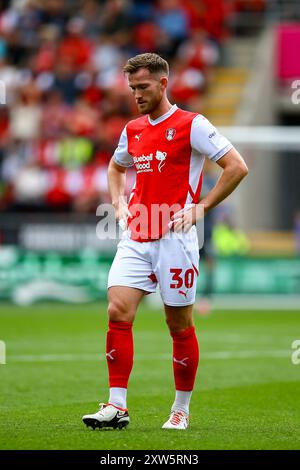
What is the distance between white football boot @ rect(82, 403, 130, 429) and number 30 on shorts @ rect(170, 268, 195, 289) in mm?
887

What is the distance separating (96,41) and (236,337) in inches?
475

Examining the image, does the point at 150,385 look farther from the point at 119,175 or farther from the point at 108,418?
the point at 108,418

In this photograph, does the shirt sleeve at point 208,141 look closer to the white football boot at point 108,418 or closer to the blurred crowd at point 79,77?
the white football boot at point 108,418

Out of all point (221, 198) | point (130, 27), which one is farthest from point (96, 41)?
point (221, 198)

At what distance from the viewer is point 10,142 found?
23.6 metres

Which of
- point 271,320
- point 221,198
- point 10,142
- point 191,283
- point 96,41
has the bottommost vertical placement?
point 271,320

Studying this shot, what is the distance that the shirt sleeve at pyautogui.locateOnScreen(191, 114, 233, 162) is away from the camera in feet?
24.3

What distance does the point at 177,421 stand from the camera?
748 centimetres

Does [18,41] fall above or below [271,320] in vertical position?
above

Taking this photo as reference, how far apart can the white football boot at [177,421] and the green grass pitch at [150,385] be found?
0.27ft

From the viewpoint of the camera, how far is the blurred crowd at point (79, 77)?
22375 millimetres

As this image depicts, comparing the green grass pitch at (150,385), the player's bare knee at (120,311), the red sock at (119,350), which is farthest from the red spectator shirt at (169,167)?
the green grass pitch at (150,385)

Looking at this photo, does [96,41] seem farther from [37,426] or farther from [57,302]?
[37,426]

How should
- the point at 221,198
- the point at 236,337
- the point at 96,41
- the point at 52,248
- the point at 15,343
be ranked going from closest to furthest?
the point at 221,198 → the point at 15,343 → the point at 236,337 → the point at 52,248 → the point at 96,41
